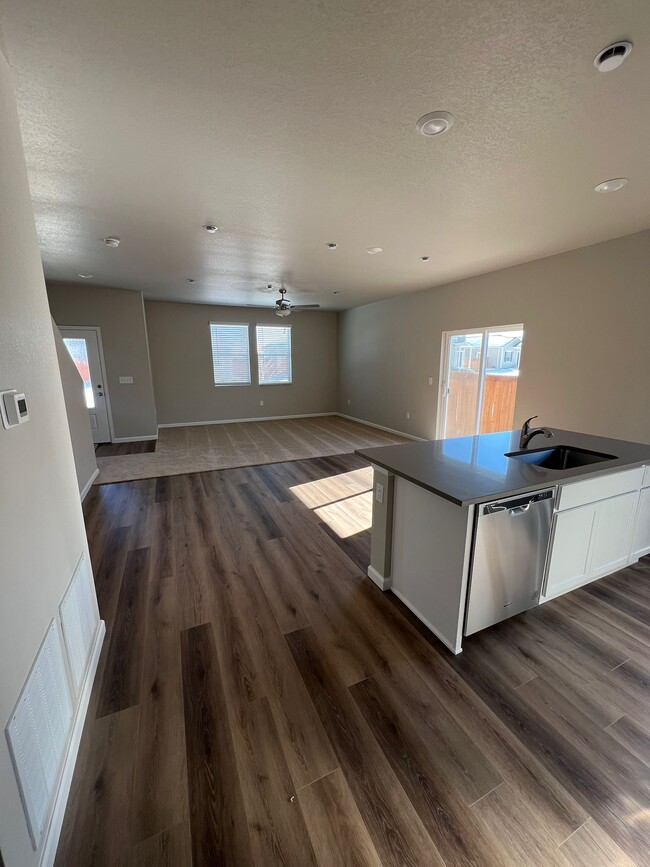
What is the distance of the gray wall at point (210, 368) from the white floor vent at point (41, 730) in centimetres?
691

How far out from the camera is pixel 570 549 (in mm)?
2064

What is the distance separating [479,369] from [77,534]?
17.0ft

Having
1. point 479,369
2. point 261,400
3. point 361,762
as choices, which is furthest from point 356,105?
point 261,400

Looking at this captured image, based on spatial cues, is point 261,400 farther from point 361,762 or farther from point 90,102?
point 361,762

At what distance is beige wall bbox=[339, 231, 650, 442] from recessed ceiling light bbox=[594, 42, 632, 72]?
2.58m

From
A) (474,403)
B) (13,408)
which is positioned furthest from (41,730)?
(474,403)

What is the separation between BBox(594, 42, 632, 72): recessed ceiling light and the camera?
133 cm

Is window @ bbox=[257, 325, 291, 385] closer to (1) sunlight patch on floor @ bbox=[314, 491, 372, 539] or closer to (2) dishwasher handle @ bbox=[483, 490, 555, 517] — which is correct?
(1) sunlight patch on floor @ bbox=[314, 491, 372, 539]

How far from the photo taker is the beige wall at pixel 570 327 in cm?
335

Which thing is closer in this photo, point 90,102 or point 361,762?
point 361,762

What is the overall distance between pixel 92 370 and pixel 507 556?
22.2ft

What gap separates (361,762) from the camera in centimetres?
129

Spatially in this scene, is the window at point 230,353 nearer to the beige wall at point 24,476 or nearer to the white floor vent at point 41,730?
the beige wall at point 24,476

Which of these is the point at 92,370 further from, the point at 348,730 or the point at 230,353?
the point at 348,730
